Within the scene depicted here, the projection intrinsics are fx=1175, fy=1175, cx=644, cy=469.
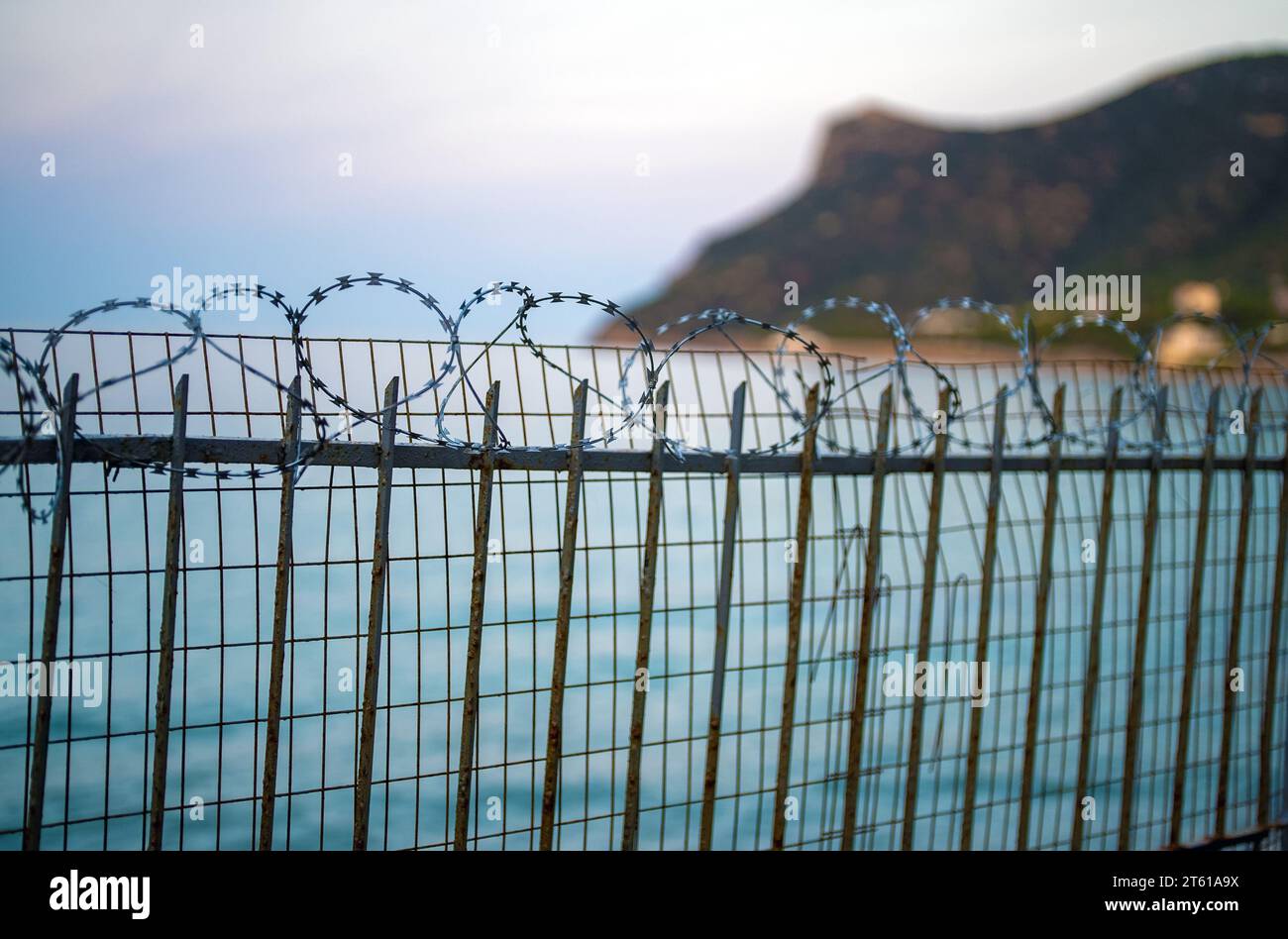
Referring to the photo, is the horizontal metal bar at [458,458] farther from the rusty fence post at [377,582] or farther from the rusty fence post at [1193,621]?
the rusty fence post at [1193,621]

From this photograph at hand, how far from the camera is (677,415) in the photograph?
16.7 feet

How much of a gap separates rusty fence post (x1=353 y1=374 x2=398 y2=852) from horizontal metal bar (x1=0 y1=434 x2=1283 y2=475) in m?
0.08

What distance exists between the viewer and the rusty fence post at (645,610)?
4.89 metres

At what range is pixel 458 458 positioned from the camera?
4621 millimetres

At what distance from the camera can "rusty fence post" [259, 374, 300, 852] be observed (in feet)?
13.7

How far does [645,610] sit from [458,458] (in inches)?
41.0

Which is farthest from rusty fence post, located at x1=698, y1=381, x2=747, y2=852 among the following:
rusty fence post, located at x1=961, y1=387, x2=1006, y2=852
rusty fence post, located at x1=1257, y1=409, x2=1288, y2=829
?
rusty fence post, located at x1=1257, y1=409, x2=1288, y2=829

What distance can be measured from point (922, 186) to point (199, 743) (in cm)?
8306
